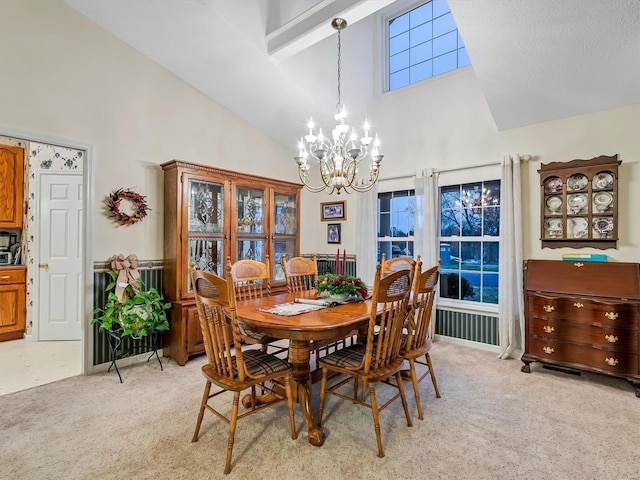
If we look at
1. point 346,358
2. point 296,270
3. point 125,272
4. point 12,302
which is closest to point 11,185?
point 12,302

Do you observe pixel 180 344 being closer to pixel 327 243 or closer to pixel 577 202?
pixel 327 243

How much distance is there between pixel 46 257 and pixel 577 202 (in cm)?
590

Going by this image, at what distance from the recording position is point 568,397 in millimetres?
2645

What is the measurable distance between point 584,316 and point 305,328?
2560 mm

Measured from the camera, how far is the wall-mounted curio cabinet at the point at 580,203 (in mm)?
3088

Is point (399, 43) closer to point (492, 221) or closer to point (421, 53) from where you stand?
point (421, 53)

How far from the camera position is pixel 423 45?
430 cm

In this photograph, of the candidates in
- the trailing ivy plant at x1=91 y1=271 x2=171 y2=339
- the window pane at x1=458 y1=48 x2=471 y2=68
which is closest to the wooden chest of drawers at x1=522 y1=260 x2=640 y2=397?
the window pane at x1=458 y1=48 x2=471 y2=68

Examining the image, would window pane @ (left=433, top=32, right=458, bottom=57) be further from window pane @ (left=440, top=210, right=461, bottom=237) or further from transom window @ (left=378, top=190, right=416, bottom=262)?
window pane @ (left=440, top=210, right=461, bottom=237)

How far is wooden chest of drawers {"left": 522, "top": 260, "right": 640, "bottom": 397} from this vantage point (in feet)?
8.97

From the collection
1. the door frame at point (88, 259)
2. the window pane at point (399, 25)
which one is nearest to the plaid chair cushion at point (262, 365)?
the door frame at point (88, 259)

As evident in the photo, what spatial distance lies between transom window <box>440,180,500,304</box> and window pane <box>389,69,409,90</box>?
1.50 metres

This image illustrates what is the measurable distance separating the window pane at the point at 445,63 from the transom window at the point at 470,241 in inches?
56.0

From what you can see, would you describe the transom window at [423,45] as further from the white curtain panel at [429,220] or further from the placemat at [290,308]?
the placemat at [290,308]
